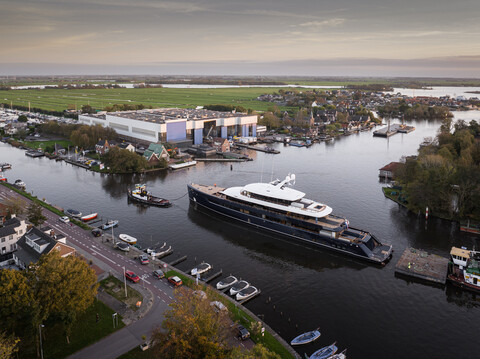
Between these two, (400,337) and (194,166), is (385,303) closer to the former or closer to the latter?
(400,337)

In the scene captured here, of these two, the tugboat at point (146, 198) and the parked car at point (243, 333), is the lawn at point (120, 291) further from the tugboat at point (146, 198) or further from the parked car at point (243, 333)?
the tugboat at point (146, 198)

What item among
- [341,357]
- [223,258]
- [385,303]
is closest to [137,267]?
[223,258]

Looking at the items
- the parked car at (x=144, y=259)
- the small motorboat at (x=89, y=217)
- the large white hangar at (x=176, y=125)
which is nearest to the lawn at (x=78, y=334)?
the parked car at (x=144, y=259)

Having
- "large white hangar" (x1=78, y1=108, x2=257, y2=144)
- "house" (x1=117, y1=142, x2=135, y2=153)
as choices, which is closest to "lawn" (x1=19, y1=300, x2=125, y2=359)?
"house" (x1=117, y1=142, x2=135, y2=153)

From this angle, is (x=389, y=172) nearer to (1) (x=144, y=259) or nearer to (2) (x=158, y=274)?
(1) (x=144, y=259)

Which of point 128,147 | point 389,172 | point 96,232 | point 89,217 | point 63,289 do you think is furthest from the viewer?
point 128,147

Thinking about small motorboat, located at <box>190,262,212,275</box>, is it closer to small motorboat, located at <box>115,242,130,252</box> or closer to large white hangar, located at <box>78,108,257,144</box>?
small motorboat, located at <box>115,242,130,252</box>

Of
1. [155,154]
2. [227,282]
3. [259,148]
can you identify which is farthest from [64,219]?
[259,148]
